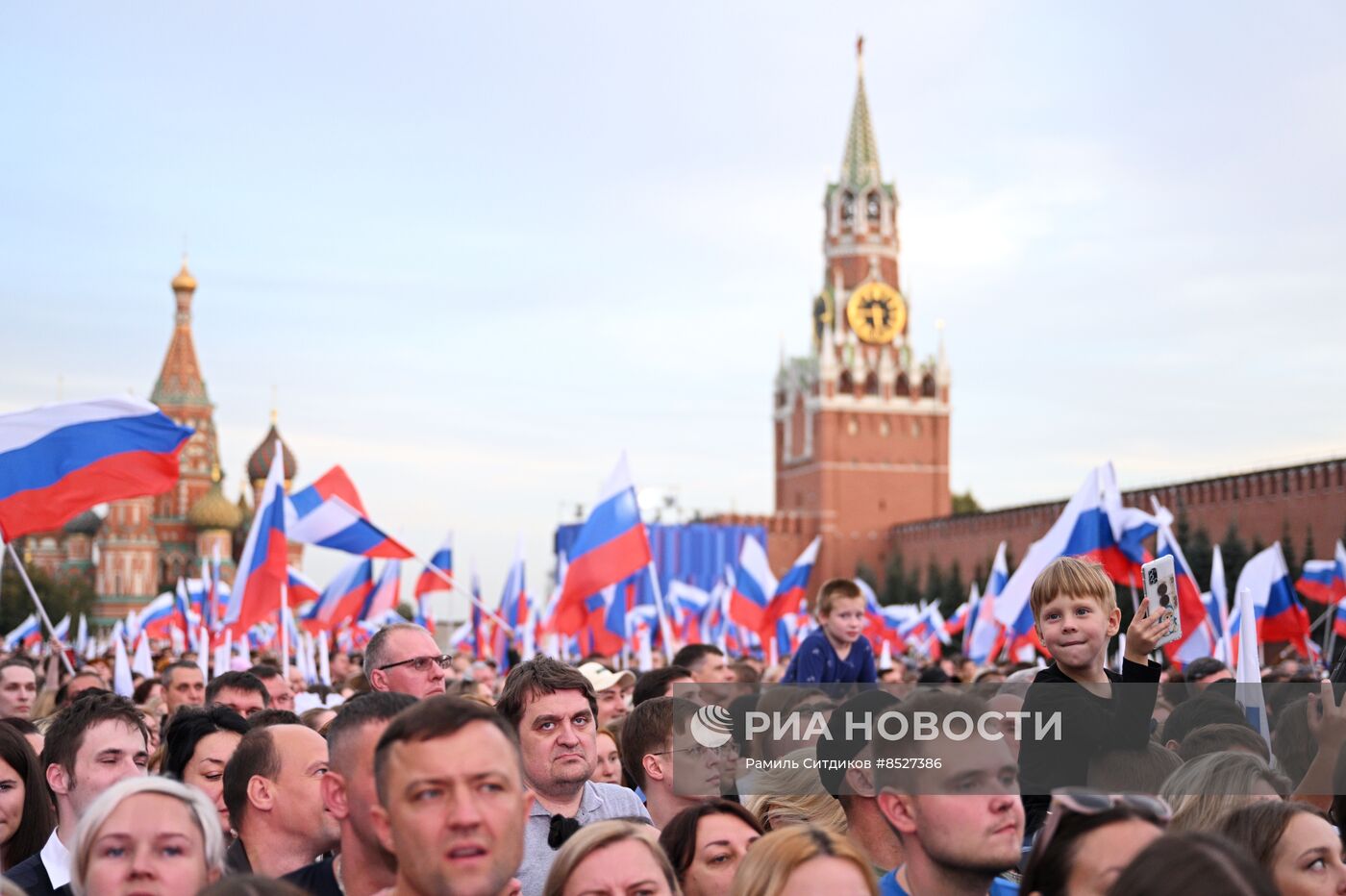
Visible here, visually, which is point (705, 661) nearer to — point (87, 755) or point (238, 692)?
point (238, 692)

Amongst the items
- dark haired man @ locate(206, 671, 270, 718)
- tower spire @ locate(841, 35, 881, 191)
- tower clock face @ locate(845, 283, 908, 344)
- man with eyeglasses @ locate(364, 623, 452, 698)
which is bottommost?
dark haired man @ locate(206, 671, 270, 718)

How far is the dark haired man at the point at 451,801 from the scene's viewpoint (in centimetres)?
294

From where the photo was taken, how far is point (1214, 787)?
14.6ft

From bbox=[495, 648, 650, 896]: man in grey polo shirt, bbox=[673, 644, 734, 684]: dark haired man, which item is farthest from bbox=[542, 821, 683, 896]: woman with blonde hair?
bbox=[673, 644, 734, 684]: dark haired man

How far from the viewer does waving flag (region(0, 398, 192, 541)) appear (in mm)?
11562

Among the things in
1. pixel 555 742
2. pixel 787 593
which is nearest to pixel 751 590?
pixel 787 593

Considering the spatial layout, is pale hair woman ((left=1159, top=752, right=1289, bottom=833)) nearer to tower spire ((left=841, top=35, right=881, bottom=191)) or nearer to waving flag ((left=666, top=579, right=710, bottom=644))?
waving flag ((left=666, top=579, right=710, bottom=644))

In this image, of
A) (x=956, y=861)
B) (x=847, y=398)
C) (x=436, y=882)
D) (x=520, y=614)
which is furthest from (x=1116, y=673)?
(x=847, y=398)

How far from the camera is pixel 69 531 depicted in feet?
313

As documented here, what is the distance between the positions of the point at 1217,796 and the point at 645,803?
2.21m

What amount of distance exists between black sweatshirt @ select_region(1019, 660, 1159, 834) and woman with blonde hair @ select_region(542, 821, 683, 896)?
5.30 ft

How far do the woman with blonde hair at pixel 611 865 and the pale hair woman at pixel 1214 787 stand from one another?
1456mm

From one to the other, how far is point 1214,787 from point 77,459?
946 cm

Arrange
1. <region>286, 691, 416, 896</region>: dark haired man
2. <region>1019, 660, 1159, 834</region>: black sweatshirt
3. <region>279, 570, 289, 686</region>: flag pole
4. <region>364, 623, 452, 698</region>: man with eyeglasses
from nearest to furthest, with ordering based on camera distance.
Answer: <region>286, 691, 416, 896</region>: dark haired man < <region>1019, 660, 1159, 834</region>: black sweatshirt < <region>364, 623, 452, 698</region>: man with eyeglasses < <region>279, 570, 289, 686</region>: flag pole
